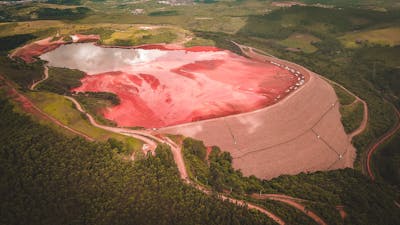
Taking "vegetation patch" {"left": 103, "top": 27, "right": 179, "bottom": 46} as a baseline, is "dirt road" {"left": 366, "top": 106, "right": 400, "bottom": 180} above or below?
below

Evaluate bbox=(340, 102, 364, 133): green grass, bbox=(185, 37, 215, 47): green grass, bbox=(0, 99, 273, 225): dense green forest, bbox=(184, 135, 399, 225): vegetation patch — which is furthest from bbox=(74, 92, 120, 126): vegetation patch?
bbox=(185, 37, 215, 47): green grass

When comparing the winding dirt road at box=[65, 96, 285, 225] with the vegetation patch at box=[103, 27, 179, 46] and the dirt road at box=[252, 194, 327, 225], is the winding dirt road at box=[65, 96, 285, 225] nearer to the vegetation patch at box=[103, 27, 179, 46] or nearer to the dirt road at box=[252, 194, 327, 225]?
the dirt road at box=[252, 194, 327, 225]

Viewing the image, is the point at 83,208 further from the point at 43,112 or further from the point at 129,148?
the point at 43,112

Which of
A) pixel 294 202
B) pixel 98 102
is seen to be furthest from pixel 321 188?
pixel 98 102

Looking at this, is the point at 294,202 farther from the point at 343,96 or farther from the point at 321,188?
the point at 343,96

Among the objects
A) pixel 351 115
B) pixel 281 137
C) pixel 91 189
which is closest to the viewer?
pixel 91 189
